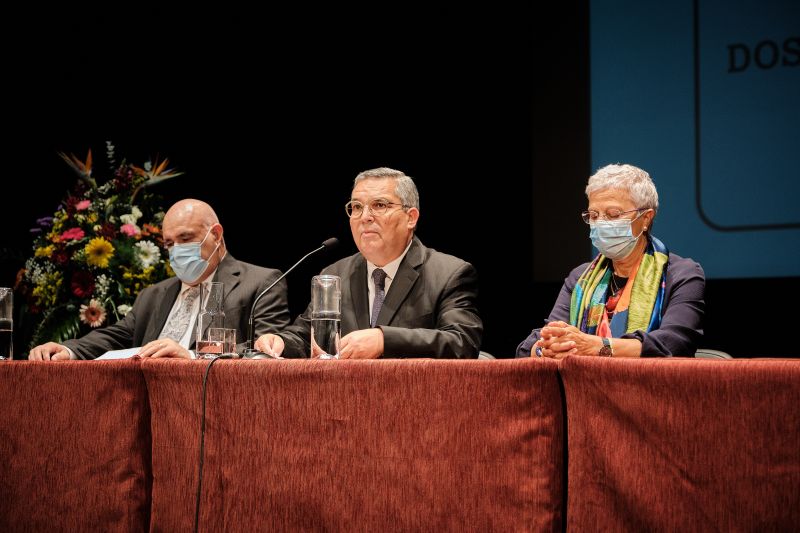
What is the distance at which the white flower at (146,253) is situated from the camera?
356 cm

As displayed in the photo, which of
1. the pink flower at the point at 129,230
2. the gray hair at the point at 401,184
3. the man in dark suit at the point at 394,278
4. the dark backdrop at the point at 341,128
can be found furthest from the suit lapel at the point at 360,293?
the pink flower at the point at 129,230

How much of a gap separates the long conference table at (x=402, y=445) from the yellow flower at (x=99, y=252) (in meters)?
1.63

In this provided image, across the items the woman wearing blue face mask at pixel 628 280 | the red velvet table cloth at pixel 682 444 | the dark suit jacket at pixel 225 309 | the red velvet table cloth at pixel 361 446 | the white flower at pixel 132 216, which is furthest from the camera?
the white flower at pixel 132 216

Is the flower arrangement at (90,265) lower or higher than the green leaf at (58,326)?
higher

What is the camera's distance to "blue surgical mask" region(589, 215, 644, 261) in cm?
253

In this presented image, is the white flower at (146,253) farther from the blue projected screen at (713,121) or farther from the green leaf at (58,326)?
the blue projected screen at (713,121)

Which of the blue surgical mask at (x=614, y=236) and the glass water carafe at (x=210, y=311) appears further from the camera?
the blue surgical mask at (x=614, y=236)

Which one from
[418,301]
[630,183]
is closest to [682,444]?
[630,183]

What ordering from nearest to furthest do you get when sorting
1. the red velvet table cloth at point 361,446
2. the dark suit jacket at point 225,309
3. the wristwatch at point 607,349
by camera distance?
the red velvet table cloth at point 361,446 < the wristwatch at point 607,349 < the dark suit jacket at point 225,309

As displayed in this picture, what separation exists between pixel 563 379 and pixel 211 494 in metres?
0.77

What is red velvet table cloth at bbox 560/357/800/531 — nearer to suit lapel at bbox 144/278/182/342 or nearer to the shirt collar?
the shirt collar

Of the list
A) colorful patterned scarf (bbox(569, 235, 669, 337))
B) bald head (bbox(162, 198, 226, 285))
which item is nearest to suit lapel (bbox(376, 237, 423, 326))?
colorful patterned scarf (bbox(569, 235, 669, 337))

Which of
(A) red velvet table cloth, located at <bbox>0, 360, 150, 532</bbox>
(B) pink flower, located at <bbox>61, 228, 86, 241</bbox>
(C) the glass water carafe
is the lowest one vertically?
(A) red velvet table cloth, located at <bbox>0, 360, 150, 532</bbox>

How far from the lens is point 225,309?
3125mm
